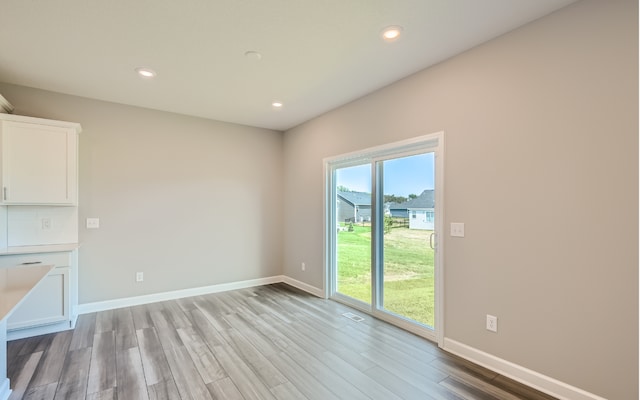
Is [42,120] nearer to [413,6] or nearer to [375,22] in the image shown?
[375,22]

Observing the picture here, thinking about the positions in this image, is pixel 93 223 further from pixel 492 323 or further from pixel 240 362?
pixel 492 323

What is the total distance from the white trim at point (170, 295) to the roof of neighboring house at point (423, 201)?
3036mm

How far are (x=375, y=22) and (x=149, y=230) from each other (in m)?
3.94

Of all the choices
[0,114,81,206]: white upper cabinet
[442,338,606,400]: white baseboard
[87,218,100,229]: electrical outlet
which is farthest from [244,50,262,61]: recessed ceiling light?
[442,338,606,400]: white baseboard

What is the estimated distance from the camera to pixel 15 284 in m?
1.74

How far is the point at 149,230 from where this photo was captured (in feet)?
13.9

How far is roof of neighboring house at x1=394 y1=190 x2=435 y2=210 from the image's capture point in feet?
10.1

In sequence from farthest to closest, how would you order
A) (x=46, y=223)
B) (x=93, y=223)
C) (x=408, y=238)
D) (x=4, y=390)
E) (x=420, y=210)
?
(x=93, y=223), (x=46, y=223), (x=408, y=238), (x=420, y=210), (x=4, y=390)

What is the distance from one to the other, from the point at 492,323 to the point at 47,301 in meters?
4.43

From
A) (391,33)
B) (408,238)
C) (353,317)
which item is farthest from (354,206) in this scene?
(391,33)

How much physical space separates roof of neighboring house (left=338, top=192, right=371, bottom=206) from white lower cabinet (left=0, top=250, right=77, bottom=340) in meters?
3.37

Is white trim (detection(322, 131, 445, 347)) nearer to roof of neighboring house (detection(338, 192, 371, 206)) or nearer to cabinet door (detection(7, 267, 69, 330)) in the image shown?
roof of neighboring house (detection(338, 192, 371, 206))

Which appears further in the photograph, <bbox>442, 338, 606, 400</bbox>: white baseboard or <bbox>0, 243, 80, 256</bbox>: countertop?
<bbox>0, 243, 80, 256</bbox>: countertop

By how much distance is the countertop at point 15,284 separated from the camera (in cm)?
137
